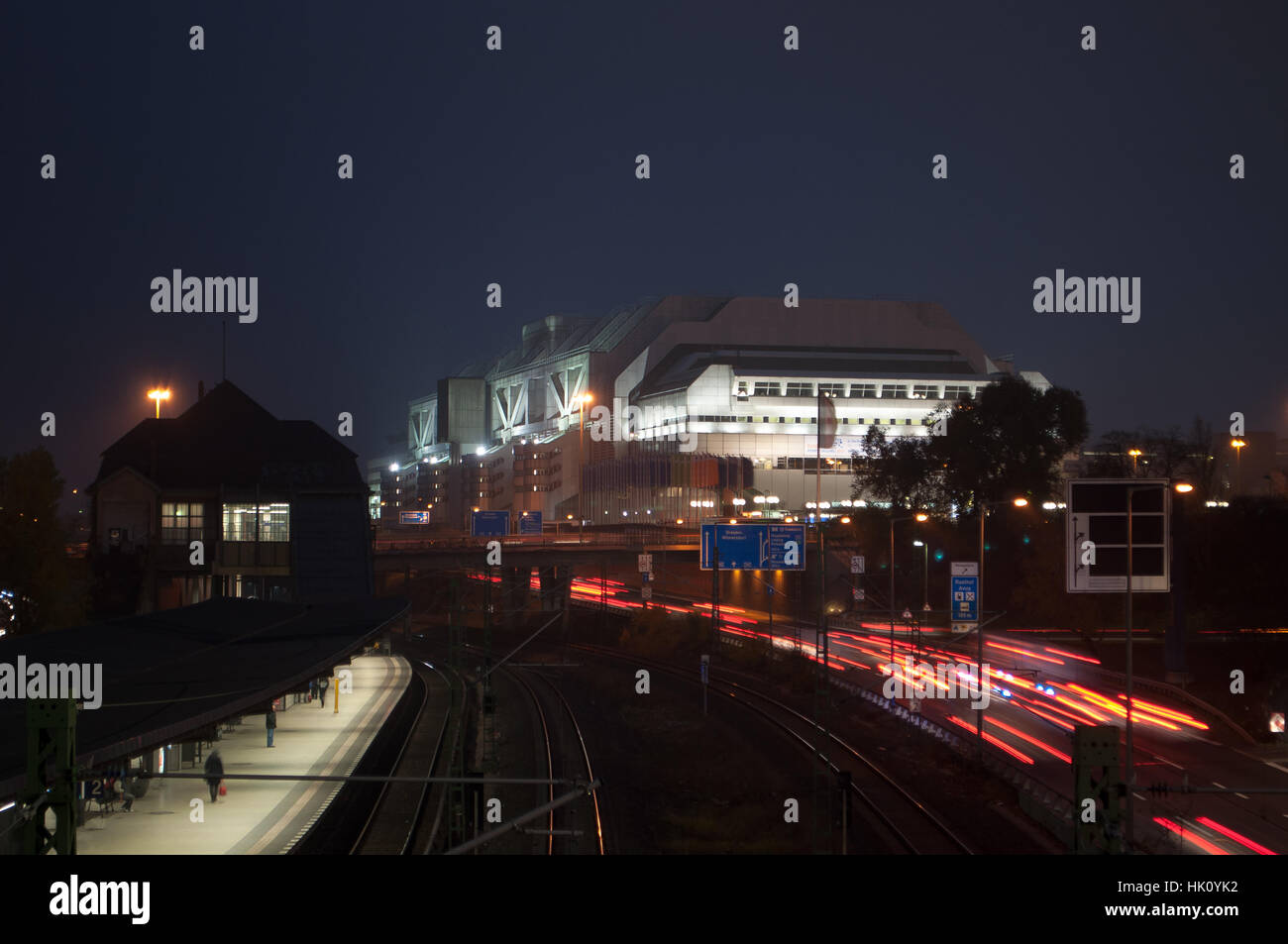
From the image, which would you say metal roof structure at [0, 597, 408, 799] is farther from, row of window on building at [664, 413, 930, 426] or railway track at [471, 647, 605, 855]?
row of window on building at [664, 413, 930, 426]

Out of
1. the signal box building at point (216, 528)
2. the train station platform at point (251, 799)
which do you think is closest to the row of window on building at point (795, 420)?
the signal box building at point (216, 528)

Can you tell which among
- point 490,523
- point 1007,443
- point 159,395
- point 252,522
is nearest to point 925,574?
point 1007,443

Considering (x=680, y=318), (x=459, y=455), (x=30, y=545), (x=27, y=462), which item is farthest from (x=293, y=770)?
(x=459, y=455)

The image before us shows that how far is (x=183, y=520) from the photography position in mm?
41688

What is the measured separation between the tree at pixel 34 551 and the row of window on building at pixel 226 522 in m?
7.85

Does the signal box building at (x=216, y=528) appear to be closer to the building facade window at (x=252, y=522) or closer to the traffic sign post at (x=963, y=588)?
the building facade window at (x=252, y=522)

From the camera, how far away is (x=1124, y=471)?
55875mm

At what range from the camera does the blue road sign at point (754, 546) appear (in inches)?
1356

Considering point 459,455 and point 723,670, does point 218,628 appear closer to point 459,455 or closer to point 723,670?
point 723,670

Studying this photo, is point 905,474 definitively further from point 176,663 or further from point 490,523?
point 176,663

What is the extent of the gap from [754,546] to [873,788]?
43.9ft

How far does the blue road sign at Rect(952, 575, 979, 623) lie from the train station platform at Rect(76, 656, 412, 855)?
1533 centimetres
